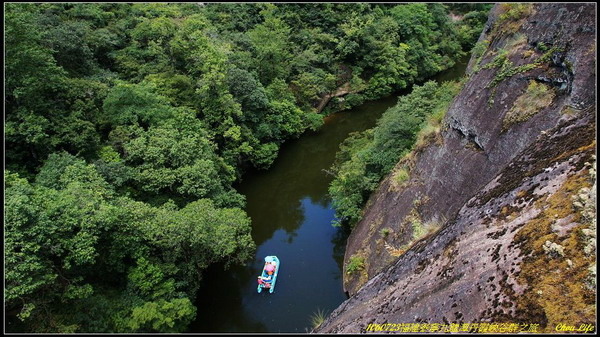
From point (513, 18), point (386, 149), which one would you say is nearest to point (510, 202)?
point (513, 18)

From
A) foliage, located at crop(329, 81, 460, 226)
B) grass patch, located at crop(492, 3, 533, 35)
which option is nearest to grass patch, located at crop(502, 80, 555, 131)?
grass patch, located at crop(492, 3, 533, 35)

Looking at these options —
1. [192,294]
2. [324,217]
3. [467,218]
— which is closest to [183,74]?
[324,217]

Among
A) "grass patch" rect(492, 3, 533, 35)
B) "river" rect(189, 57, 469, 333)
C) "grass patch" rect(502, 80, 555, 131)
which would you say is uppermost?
"grass patch" rect(492, 3, 533, 35)

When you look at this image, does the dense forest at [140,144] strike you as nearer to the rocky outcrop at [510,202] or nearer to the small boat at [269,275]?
the small boat at [269,275]

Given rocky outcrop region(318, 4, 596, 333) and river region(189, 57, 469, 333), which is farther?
river region(189, 57, 469, 333)

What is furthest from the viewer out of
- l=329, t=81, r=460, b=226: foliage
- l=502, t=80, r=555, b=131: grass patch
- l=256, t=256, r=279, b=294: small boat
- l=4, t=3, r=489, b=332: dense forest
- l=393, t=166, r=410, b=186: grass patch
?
l=329, t=81, r=460, b=226: foliage

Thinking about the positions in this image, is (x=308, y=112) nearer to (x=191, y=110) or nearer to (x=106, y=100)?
(x=191, y=110)

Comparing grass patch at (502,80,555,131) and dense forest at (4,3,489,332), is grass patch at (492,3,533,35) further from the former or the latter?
dense forest at (4,3,489,332)

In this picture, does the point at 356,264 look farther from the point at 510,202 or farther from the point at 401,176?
the point at 510,202
